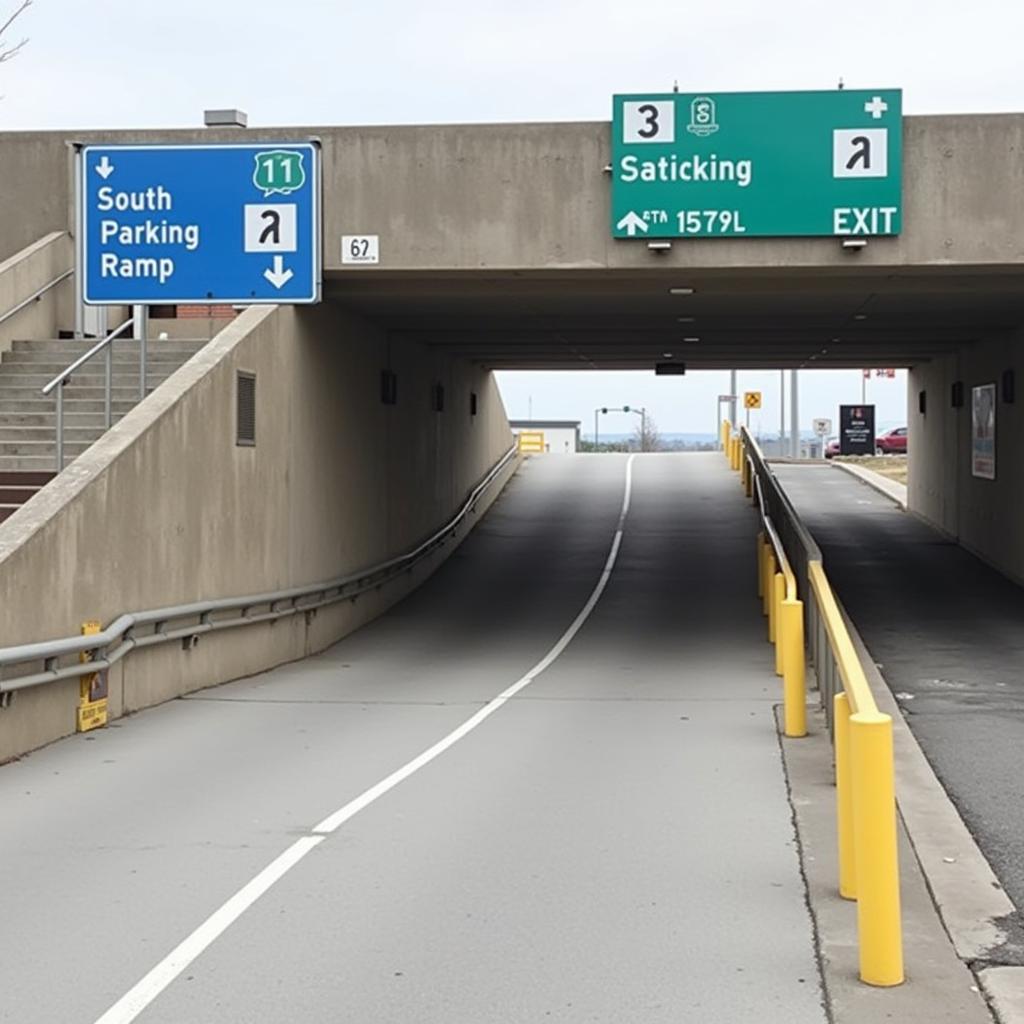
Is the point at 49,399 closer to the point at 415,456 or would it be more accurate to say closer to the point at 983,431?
the point at 415,456

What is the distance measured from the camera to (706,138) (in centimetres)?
1794

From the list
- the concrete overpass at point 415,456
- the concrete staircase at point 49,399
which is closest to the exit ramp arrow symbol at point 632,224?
the concrete overpass at point 415,456

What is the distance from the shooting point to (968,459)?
3161 cm

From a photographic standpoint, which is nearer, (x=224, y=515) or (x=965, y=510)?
(x=224, y=515)

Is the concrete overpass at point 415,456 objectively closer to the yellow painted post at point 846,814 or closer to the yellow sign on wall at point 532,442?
the yellow painted post at point 846,814

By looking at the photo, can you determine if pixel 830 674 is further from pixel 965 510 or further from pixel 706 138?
pixel 965 510

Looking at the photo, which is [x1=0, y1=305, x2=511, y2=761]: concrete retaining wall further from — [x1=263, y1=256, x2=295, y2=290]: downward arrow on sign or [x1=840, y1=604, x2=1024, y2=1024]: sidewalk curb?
[x1=840, y1=604, x2=1024, y2=1024]: sidewalk curb

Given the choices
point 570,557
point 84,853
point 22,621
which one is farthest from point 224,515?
point 570,557

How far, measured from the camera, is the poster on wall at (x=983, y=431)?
1128 inches

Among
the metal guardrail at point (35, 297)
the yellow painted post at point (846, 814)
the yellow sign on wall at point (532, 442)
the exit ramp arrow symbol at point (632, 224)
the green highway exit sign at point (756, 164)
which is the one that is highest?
the green highway exit sign at point (756, 164)

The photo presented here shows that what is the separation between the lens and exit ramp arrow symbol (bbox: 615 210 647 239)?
18.1m

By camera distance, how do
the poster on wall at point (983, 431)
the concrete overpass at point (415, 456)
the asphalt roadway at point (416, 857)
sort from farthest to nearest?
1. the poster on wall at point (983, 431)
2. the concrete overpass at point (415, 456)
3. the asphalt roadway at point (416, 857)

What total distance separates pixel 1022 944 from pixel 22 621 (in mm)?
7667

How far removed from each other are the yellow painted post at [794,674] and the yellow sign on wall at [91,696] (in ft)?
18.4
